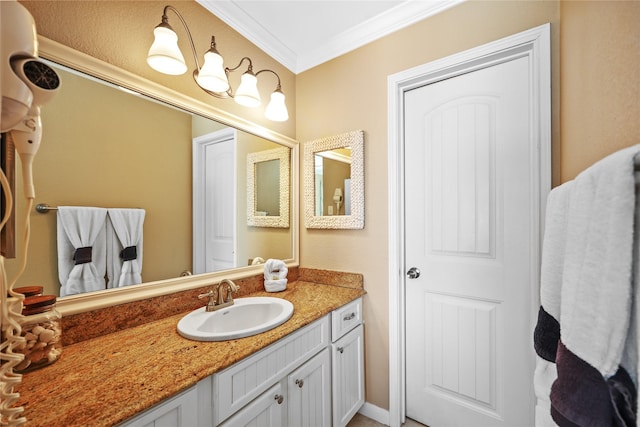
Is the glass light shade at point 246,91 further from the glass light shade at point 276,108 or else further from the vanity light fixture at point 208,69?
the glass light shade at point 276,108

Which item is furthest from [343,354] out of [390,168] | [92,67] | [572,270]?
[92,67]

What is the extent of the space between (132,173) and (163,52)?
0.52m

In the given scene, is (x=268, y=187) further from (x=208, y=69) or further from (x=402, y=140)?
(x=402, y=140)

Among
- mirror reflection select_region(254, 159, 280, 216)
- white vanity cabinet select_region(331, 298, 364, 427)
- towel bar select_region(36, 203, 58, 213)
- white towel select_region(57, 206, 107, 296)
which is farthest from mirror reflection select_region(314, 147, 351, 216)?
towel bar select_region(36, 203, 58, 213)

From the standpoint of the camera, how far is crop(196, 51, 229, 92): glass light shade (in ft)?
4.33

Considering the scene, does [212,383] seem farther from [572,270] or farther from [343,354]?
[572,270]

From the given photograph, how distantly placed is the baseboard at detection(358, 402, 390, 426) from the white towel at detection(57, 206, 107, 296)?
5.34 feet

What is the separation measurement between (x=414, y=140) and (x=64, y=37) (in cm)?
165

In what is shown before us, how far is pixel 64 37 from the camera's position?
0.98 metres

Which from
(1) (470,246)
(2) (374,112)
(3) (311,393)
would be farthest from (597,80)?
(3) (311,393)

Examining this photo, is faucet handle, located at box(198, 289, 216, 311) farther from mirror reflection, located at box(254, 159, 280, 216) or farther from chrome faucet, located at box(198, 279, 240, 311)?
mirror reflection, located at box(254, 159, 280, 216)

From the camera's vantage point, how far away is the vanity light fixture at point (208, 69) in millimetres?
1140

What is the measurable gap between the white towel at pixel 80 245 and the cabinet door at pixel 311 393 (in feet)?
2.85

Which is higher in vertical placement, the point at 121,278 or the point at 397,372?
the point at 121,278
